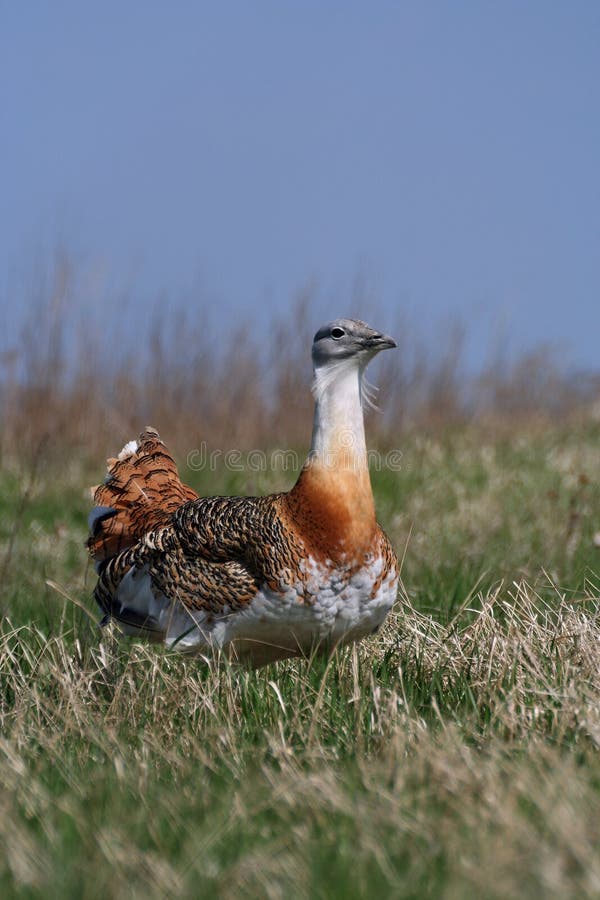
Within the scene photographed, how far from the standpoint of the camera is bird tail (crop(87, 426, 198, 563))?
4.39 meters

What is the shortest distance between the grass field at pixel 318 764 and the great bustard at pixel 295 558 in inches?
5.1

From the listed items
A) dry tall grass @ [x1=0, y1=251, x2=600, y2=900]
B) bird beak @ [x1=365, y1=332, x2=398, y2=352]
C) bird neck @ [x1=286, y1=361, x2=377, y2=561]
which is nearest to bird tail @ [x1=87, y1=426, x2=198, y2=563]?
dry tall grass @ [x1=0, y1=251, x2=600, y2=900]

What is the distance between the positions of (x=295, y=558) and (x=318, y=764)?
712mm

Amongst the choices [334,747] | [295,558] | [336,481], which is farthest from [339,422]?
[334,747]

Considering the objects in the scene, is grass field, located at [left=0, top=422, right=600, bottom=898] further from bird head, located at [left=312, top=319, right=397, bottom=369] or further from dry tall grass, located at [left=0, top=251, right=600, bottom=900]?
bird head, located at [left=312, top=319, right=397, bottom=369]

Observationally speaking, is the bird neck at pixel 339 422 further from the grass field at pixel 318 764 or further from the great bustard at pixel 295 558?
the grass field at pixel 318 764

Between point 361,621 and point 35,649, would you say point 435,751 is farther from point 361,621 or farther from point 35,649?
point 35,649

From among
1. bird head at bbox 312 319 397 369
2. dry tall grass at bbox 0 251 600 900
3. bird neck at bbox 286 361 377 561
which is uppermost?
bird head at bbox 312 319 397 369

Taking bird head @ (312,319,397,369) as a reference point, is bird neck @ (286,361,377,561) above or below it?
below

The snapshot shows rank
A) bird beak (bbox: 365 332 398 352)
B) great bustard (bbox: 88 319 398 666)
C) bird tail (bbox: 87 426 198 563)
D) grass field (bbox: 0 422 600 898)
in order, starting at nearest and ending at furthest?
grass field (bbox: 0 422 600 898) → great bustard (bbox: 88 319 398 666) → bird beak (bbox: 365 332 398 352) → bird tail (bbox: 87 426 198 563)

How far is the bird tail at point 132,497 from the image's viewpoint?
14.4 feet

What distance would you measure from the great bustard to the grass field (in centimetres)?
13

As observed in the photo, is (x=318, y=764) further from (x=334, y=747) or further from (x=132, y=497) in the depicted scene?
(x=132, y=497)

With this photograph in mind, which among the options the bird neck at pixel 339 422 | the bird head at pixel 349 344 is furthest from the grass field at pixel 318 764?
the bird head at pixel 349 344
